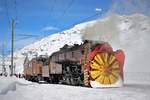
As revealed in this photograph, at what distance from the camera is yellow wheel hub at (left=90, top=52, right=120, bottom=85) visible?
28394mm

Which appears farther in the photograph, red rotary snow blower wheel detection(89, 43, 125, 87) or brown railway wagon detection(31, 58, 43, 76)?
brown railway wagon detection(31, 58, 43, 76)

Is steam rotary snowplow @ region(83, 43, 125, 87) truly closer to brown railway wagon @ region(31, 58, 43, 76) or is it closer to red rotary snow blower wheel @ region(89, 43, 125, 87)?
red rotary snow blower wheel @ region(89, 43, 125, 87)

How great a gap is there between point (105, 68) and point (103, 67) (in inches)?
7.3

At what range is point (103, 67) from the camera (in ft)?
95.0

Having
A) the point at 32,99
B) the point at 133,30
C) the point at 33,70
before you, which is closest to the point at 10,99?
the point at 32,99

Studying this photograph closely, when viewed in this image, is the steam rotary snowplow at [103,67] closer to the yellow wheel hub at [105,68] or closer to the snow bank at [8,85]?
the yellow wheel hub at [105,68]

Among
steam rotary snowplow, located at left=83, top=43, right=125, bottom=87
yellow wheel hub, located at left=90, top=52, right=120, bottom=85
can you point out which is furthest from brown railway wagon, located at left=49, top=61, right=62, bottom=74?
yellow wheel hub, located at left=90, top=52, right=120, bottom=85

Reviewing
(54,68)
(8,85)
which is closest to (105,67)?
(8,85)

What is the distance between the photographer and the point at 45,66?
142 feet

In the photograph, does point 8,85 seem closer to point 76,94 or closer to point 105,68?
point 105,68

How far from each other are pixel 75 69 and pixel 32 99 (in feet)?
45.9

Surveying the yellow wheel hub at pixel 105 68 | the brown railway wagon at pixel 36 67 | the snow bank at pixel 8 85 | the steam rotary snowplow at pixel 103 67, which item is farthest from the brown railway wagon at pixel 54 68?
the brown railway wagon at pixel 36 67

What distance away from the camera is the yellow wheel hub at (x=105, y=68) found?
28.4 metres

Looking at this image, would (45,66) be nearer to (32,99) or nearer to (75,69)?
(75,69)
